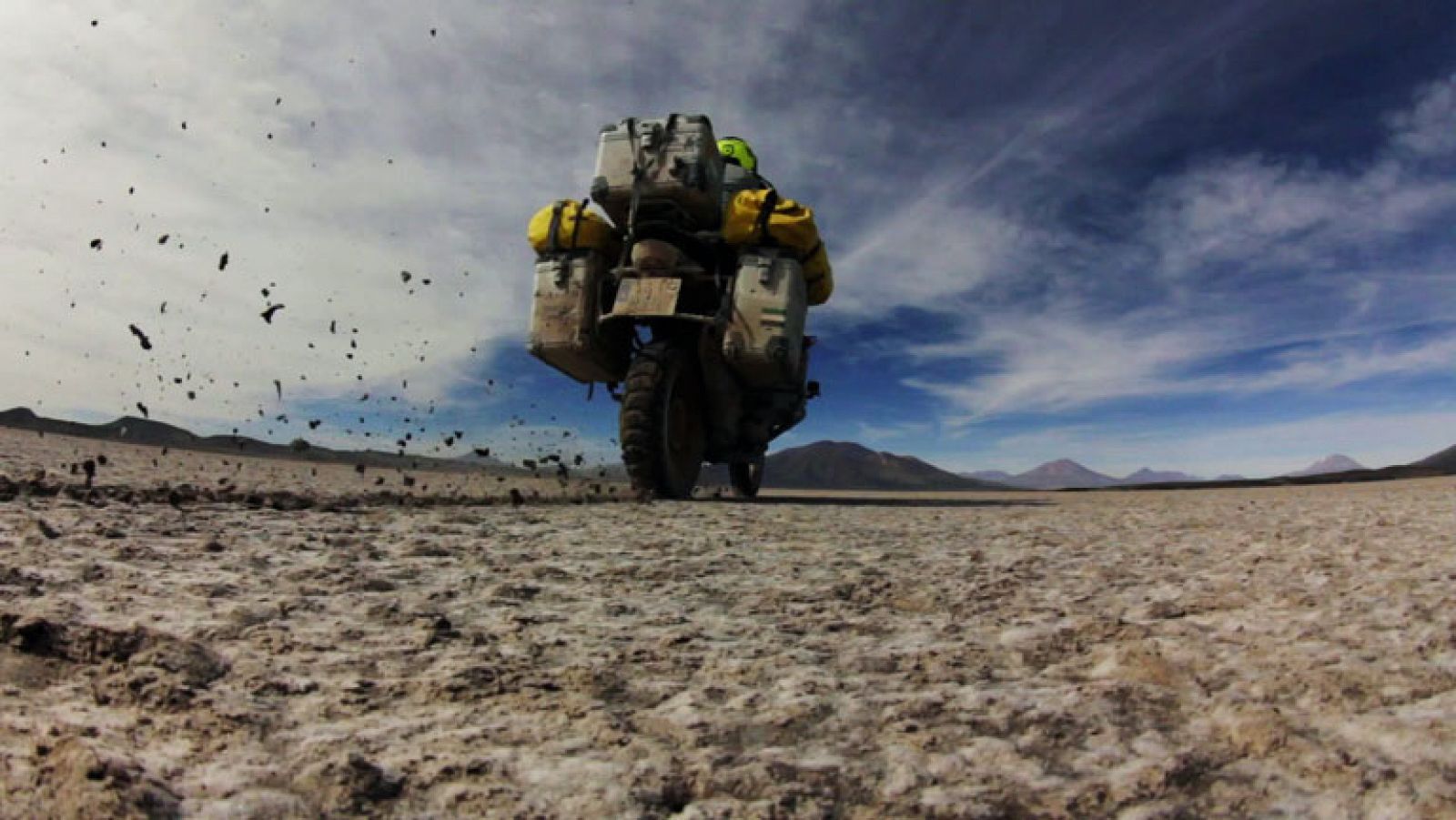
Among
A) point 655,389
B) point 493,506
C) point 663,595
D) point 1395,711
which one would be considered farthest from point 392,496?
point 1395,711

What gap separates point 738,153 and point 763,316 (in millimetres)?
3536

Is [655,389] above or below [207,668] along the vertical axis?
above

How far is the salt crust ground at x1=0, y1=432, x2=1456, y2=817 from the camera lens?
1.03 metres

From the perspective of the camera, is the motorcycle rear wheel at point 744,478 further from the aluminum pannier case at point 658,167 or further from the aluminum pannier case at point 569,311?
the aluminum pannier case at point 658,167

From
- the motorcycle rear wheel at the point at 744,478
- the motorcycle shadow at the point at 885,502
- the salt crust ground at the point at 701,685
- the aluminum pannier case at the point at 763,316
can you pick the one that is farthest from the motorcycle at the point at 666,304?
the salt crust ground at the point at 701,685

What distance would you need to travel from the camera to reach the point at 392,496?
5582mm

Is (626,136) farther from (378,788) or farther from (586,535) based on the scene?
(378,788)

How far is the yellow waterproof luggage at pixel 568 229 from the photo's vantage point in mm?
7746

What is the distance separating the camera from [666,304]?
734cm

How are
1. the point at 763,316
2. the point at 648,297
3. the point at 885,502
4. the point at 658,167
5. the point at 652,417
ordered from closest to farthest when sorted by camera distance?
the point at 652,417 → the point at 763,316 → the point at 648,297 → the point at 658,167 → the point at 885,502

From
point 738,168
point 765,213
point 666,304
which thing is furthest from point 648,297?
point 738,168

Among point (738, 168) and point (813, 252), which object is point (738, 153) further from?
point (813, 252)

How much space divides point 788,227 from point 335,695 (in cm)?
660

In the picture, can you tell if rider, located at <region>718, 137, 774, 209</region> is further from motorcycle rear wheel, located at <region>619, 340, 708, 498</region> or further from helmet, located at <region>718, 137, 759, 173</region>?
motorcycle rear wheel, located at <region>619, 340, 708, 498</region>
